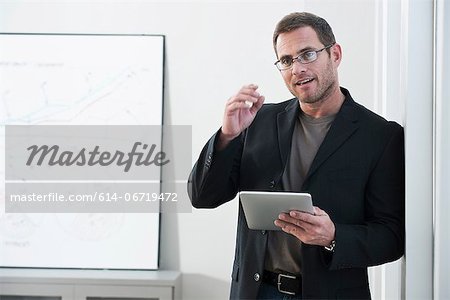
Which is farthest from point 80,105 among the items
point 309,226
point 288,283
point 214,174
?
point 309,226

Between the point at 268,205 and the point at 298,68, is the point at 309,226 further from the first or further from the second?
the point at 298,68

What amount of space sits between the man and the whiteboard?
6.08 feet

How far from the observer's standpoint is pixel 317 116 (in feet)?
7.51

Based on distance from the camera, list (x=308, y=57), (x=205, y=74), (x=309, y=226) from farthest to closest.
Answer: (x=205, y=74) < (x=308, y=57) < (x=309, y=226)

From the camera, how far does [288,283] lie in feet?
7.00

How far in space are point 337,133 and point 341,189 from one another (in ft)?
0.56

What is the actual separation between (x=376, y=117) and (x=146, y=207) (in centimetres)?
210

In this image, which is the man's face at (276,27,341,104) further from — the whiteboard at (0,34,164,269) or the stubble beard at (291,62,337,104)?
the whiteboard at (0,34,164,269)

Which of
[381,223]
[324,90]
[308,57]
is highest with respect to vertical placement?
[308,57]

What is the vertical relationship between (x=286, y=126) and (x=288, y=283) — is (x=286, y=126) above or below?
above

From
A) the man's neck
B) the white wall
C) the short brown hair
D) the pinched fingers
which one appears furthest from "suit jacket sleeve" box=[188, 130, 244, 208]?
the white wall

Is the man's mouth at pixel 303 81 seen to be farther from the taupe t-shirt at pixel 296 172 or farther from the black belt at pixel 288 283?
the black belt at pixel 288 283

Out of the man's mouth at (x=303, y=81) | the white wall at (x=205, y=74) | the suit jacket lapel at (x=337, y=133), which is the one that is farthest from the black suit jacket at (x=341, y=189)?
the white wall at (x=205, y=74)

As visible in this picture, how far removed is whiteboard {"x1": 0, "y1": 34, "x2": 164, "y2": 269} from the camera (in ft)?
13.3
